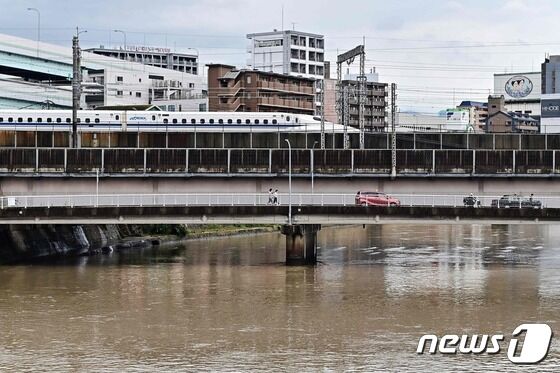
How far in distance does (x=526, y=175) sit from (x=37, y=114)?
42.6m

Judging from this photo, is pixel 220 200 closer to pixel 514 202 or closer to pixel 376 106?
pixel 514 202

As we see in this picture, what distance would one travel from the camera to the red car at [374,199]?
67.2 metres

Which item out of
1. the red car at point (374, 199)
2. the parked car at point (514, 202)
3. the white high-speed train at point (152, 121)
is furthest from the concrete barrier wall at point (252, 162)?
the white high-speed train at point (152, 121)

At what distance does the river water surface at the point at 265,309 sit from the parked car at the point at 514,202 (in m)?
3.48

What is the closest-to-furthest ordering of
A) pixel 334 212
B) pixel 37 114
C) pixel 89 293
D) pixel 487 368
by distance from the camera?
pixel 487 368 → pixel 89 293 → pixel 334 212 → pixel 37 114

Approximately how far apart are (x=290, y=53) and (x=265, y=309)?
445 ft

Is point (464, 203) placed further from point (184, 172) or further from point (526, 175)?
point (184, 172)

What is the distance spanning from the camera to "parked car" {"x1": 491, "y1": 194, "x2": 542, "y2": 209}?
6519cm

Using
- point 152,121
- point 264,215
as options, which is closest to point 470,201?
point 264,215

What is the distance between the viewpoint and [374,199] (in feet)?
223

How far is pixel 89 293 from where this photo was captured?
5234 cm

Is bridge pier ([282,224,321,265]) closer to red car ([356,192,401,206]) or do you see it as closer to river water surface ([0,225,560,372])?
river water surface ([0,225,560,372])

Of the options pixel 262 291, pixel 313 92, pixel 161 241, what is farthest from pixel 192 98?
pixel 262 291

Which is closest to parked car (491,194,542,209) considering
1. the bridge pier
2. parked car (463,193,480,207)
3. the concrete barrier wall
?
parked car (463,193,480,207)
